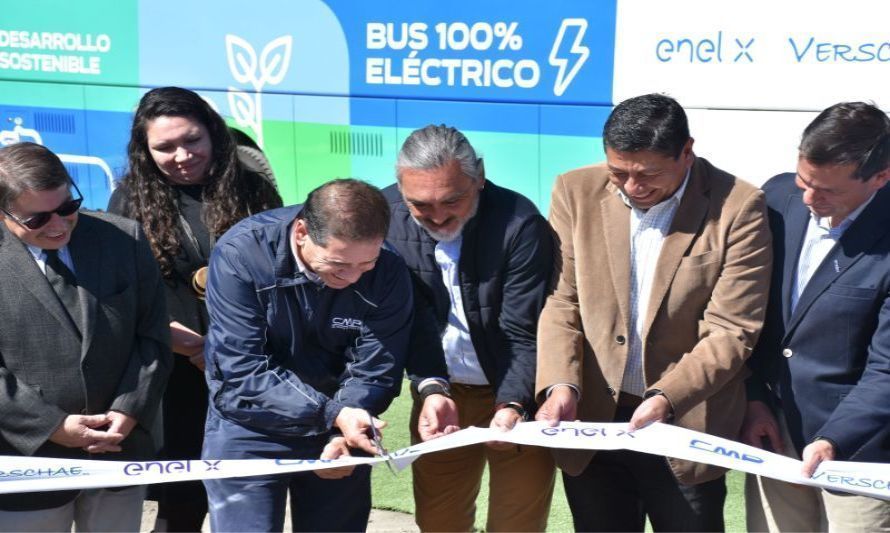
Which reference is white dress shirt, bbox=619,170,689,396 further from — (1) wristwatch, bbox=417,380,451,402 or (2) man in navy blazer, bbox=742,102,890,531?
(1) wristwatch, bbox=417,380,451,402

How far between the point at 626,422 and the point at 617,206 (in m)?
0.73

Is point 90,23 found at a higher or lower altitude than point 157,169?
higher

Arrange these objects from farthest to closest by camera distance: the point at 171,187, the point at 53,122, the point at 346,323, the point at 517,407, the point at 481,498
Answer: the point at 53,122, the point at 481,498, the point at 171,187, the point at 517,407, the point at 346,323

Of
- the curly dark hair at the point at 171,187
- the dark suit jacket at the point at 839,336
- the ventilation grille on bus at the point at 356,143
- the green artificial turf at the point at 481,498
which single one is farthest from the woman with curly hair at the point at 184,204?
the ventilation grille on bus at the point at 356,143

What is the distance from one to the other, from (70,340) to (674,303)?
77.3 inches

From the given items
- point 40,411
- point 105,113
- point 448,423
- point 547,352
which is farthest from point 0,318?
point 105,113

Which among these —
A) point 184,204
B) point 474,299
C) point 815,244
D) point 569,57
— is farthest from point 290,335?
point 569,57

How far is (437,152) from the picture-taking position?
354cm

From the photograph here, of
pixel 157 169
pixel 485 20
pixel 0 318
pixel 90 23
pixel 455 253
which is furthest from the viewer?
pixel 90 23

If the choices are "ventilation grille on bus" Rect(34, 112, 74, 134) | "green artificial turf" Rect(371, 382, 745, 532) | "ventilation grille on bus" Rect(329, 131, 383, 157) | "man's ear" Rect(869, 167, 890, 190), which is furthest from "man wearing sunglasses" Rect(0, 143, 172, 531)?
"ventilation grille on bus" Rect(34, 112, 74, 134)

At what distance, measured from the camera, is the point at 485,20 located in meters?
6.91

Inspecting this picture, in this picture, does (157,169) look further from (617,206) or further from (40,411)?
(617,206)

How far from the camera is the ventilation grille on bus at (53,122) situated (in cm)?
873

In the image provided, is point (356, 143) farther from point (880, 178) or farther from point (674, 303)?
point (880, 178)
